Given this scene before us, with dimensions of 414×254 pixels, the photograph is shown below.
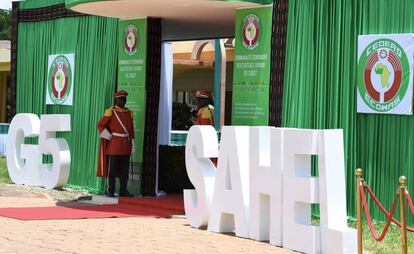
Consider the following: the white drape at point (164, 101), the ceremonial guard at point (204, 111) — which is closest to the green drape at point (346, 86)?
the ceremonial guard at point (204, 111)

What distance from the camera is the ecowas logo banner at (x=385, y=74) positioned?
36.0ft

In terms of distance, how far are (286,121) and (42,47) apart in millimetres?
7123

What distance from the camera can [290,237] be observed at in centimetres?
999

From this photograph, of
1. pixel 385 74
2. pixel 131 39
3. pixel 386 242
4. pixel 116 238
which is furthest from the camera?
pixel 131 39

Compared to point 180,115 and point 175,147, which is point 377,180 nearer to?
point 175,147

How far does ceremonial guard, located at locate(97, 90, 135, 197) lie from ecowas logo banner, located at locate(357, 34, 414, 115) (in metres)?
4.36

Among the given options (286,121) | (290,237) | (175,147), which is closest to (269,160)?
(290,237)

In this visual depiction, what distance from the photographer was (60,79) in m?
17.3

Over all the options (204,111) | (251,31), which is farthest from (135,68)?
(251,31)

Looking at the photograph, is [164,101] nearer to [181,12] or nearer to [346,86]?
[181,12]

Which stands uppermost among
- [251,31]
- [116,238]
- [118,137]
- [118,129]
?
[251,31]

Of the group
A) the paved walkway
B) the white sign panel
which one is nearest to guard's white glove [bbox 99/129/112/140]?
the white sign panel

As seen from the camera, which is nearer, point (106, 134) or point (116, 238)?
point (116, 238)

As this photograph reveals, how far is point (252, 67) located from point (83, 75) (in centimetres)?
450
